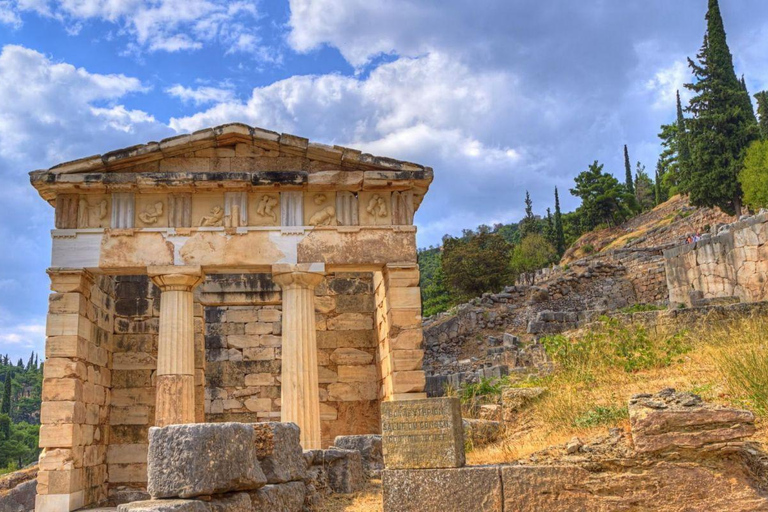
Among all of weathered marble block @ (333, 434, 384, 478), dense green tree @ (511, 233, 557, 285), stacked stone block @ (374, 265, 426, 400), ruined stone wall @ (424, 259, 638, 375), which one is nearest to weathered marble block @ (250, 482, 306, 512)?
weathered marble block @ (333, 434, 384, 478)

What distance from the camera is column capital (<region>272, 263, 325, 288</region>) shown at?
14.0 metres

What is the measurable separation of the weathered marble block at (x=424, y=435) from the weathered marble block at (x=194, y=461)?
1.77m

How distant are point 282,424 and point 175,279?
6611mm

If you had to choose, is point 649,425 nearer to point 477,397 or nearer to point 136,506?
point 136,506

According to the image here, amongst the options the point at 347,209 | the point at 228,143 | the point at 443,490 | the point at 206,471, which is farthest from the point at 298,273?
the point at 206,471

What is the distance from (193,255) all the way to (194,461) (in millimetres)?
8210

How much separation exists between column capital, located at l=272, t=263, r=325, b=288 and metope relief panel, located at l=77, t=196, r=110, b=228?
3.48m

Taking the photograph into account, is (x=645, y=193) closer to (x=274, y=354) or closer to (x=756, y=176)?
(x=756, y=176)

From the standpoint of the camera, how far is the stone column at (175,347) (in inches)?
531

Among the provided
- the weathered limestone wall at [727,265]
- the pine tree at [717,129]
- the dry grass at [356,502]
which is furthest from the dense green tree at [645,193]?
the dry grass at [356,502]

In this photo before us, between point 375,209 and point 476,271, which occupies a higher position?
point 476,271

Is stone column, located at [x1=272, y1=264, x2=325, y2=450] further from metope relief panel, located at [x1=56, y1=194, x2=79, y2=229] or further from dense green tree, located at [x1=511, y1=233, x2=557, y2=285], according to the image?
dense green tree, located at [x1=511, y1=233, x2=557, y2=285]

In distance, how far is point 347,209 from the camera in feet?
48.0

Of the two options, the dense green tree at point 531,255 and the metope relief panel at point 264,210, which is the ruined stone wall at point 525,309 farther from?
the dense green tree at point 531,255
